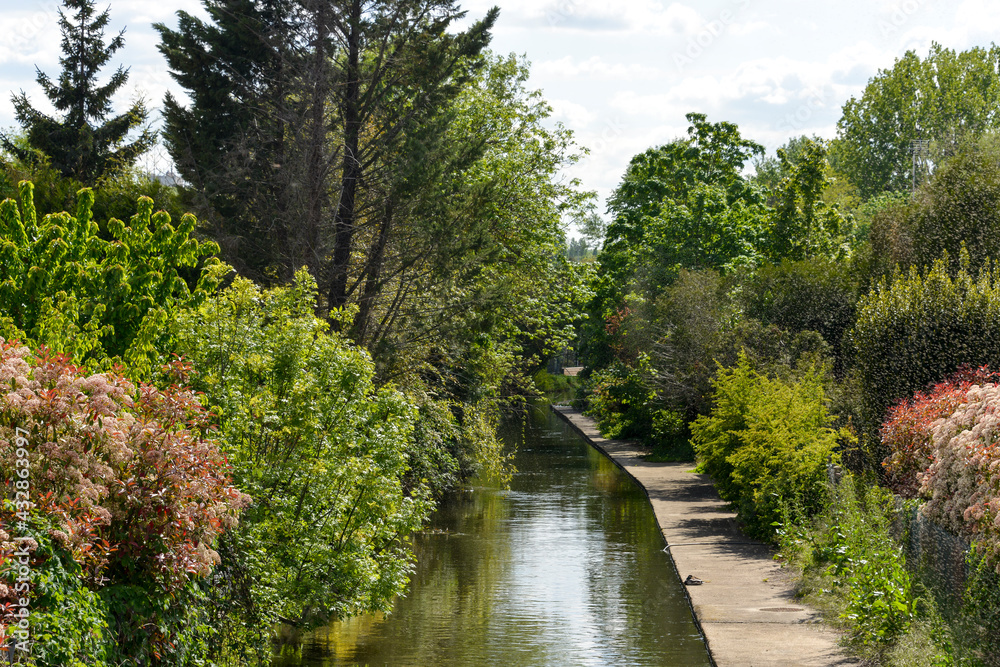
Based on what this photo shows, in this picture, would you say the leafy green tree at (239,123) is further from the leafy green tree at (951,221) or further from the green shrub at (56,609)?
the green shrub at (56,609)

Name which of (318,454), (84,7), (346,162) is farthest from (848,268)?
(84,7)

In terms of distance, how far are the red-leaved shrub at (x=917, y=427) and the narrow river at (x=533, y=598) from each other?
361 cm

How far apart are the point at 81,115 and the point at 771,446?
2363 centimetres

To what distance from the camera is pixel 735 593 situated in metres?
14.6

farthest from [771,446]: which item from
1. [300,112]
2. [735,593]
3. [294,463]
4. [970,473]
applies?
[300,112]

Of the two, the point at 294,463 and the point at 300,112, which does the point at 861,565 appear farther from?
the point at 300,112

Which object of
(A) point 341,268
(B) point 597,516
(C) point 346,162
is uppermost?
(C) point 346,162

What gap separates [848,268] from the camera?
27.0 m

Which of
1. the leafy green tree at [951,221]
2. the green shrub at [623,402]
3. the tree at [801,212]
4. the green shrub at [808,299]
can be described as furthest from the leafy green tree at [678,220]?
the leafy green tree at [951,221]

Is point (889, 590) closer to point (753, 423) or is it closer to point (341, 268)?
point (753, 423)

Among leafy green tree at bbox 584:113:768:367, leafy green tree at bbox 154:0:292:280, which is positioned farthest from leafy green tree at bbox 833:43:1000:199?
leafy green tree at bbox 154:0:292:280

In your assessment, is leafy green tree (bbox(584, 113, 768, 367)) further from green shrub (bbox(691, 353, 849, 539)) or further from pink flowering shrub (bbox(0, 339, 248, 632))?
pink flowering shrub (bbox(0, 339, 248, 632))

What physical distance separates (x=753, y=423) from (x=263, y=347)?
10.9 meters

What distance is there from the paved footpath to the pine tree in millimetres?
19481
